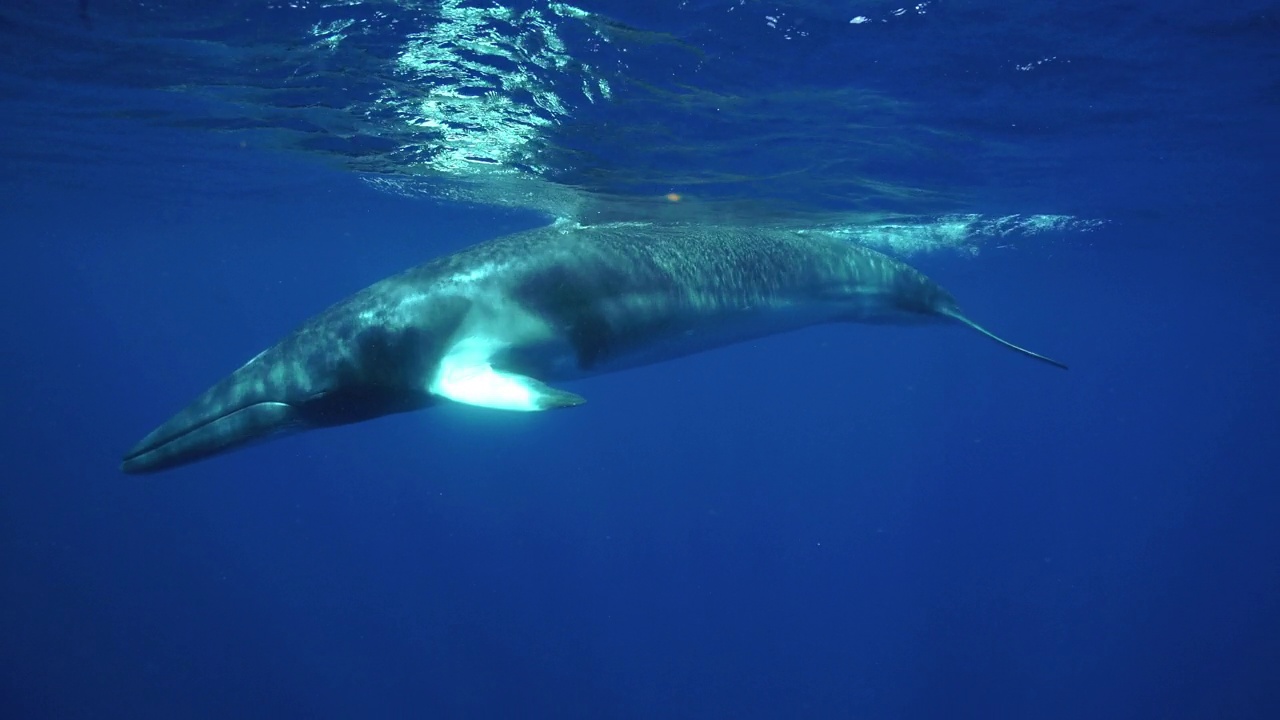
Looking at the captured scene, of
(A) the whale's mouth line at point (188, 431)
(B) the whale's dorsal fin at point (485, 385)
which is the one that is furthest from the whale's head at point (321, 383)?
(B) the whale's dorsal fin at point (485, 385)

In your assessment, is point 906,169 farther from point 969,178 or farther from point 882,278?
point 882,278

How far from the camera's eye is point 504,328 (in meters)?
6.08

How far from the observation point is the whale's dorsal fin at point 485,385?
4812mm

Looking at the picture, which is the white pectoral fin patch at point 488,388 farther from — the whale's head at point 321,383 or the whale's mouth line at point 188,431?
the whale's mouth line at point 188,431

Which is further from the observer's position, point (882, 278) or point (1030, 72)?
point (1030, 72)

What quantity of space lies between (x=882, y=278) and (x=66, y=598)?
35.4 m

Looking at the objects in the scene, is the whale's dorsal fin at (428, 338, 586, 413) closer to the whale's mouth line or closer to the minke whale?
the minke whale

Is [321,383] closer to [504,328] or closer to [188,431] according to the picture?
[188,431]

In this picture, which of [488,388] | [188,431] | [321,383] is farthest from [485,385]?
[188,431]

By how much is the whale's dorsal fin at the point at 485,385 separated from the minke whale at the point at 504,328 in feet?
0.05

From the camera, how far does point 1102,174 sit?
696 inches

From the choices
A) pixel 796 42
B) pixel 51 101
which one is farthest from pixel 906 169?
pixel 51 101

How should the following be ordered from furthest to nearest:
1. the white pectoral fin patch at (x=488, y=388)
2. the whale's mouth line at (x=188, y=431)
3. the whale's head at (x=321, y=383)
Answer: the whale's head at (x=321, y=383) → the whale's mouth line at (x=188, y=431) → the white pectoral fin patch at (x=488, y=388)

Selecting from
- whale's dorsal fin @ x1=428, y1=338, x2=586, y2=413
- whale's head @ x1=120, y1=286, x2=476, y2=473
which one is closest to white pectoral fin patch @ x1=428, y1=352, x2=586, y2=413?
whale's dorsal fin @ x1=428, y1=338, x2=586, y2=413
